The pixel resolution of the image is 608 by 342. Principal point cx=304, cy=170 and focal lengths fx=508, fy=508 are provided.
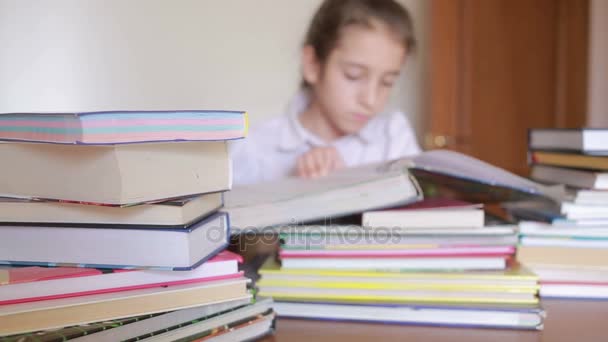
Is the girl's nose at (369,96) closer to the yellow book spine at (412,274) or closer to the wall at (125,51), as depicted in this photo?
the wall at (125,51)

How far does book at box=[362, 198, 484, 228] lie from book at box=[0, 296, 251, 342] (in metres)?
0.18

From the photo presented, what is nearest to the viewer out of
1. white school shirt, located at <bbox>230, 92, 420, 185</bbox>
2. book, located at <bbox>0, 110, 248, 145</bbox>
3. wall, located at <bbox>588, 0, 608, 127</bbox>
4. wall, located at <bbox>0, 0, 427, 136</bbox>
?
book, located at <bbox>0, 110, 248, 145</bbox>

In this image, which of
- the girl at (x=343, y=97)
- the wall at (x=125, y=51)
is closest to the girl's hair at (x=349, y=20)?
the girl at (x=343, y=97)

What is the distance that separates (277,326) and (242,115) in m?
0.21

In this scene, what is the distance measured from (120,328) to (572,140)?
52cm

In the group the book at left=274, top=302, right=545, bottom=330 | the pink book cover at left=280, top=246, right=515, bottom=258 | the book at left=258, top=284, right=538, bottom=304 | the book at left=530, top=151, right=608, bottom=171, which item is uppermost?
the book at left=530, top=151, right=608, bottom=171

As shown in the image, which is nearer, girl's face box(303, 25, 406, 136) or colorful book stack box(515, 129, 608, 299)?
colorful book stack box(515, 129, 608, 299)

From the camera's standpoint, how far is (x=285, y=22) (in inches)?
46.3

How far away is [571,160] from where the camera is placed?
609 mm

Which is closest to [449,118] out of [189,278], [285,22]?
[285,22]

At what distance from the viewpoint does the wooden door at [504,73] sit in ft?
5.83

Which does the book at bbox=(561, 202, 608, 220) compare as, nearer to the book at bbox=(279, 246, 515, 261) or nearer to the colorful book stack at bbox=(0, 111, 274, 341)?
the book at bbox=(279, 246, 515, 261)

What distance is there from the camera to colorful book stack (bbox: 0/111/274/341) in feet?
1.22
